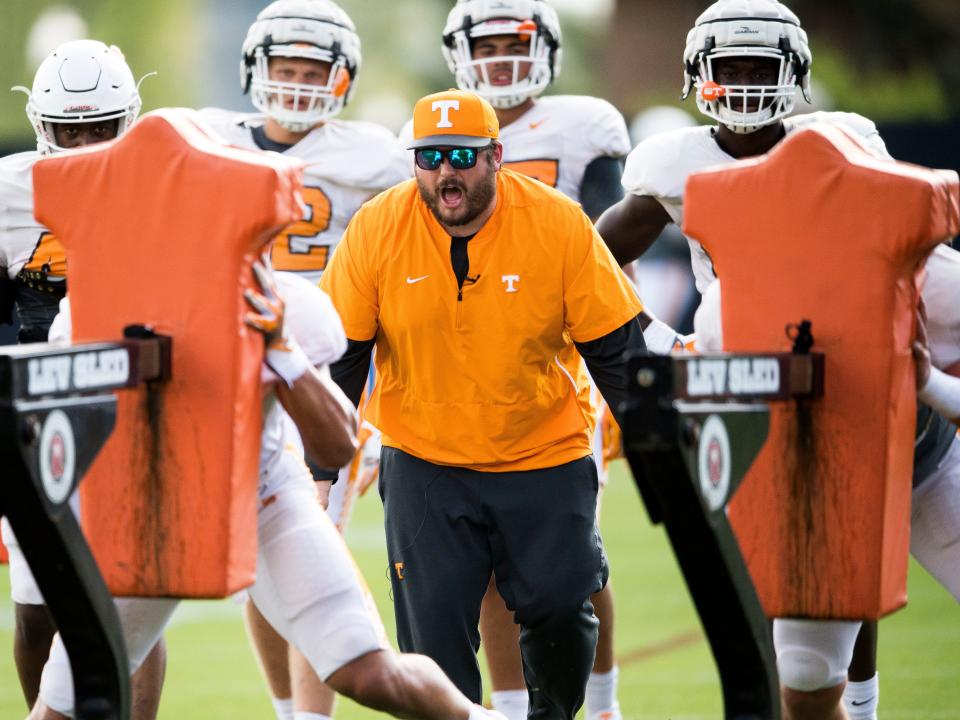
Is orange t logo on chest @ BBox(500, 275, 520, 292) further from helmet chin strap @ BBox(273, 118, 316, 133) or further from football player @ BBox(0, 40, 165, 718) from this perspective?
helmet chin strap @ BBox(273, 118, 316, 133)

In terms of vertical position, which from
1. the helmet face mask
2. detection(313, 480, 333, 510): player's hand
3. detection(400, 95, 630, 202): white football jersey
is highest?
the helmet face mask

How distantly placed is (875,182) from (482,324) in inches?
47.8

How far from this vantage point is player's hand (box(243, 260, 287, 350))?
3238 millimetres

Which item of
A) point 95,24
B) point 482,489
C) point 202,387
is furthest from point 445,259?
point 95,24

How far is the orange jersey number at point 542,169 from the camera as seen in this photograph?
556cm

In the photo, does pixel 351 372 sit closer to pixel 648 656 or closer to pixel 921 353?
pixel 921 353

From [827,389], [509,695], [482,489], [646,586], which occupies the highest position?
[827,389]

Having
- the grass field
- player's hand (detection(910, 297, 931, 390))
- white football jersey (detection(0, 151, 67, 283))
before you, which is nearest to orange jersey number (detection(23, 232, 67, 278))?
white football jersey (detection(0, 151, 67, 283))

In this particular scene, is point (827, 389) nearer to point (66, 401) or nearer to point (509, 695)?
point (66, 401)

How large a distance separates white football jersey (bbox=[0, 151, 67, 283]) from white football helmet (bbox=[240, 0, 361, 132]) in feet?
3.51

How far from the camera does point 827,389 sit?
3289 mm

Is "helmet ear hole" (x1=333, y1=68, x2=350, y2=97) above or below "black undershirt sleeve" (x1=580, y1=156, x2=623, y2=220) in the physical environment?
above

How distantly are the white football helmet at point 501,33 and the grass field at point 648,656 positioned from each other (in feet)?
6.44

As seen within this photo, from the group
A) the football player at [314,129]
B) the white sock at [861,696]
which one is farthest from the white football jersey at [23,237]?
the white sock at [861,696]
